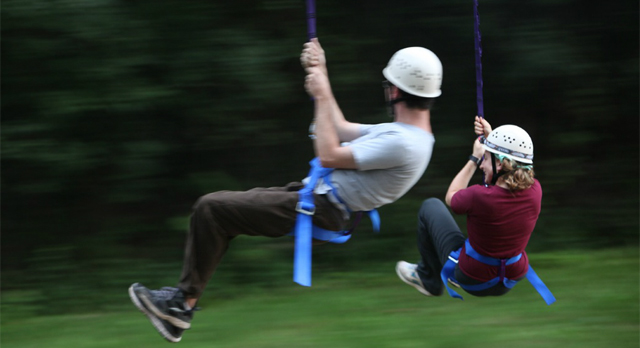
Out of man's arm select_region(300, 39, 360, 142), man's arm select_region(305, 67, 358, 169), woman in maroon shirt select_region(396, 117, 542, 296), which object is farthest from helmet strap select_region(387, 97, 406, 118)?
woman in maroon shirt select_region(396, 117, 542, 296)

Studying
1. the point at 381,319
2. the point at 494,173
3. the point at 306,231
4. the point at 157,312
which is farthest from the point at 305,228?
the point at 381,319

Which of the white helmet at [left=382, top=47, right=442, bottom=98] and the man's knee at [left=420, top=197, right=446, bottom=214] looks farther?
the man's knee at [left=420, top=197, right=446, bottom=214]

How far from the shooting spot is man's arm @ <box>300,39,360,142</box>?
3.67m

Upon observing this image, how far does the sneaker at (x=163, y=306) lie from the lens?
12.8 ft

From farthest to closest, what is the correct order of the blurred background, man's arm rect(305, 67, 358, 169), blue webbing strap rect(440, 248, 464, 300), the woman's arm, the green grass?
the blurred background
the green grass
blue webbing strap rect(440, 248, 464, 300)
the woman's arm
man's arm rect(305, 67, 358, 169)

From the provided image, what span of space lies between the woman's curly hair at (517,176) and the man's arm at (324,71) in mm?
722

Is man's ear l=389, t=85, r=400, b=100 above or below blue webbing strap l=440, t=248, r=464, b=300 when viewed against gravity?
above

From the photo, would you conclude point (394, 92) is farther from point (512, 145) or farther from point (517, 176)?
point (517, 176)

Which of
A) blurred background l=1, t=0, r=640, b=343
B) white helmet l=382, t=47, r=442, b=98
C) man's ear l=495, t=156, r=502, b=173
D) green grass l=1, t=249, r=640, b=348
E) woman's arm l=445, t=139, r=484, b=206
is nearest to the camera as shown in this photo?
white helmet l=382, t=47, r=442, b=98

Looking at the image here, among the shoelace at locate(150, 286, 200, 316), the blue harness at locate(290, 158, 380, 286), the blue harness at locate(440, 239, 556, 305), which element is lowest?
the blue harness at locate(440, 239, 556, 305)

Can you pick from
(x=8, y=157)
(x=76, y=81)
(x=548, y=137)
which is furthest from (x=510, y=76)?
(x=8, y=157)

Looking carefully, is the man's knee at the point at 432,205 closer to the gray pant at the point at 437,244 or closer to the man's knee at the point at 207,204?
the gray pant at the point at 437,244

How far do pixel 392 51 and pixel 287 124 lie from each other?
1.03m

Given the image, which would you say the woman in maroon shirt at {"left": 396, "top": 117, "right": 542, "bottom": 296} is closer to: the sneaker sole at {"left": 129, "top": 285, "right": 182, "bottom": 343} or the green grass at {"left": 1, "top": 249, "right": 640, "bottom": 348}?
the green grass at {"left": 1, "top": 249, "right": 640, "bottom": 348}
